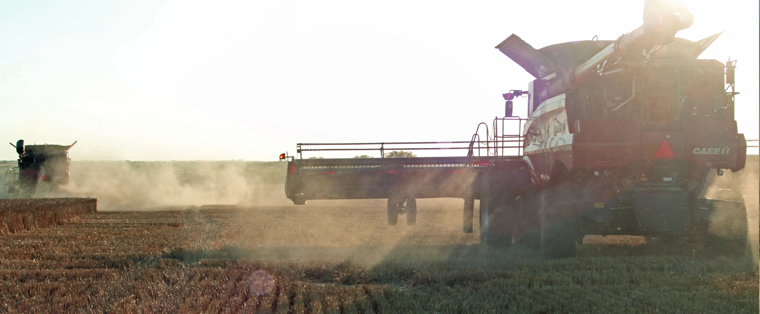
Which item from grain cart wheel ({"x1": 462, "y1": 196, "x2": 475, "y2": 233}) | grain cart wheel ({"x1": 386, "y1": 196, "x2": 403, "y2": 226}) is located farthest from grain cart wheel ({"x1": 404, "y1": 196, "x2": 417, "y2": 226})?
grain cart wheel ({"x1": 462, "y1": 196, "x2": 475, "y2": 233})

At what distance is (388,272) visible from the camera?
23.3ft

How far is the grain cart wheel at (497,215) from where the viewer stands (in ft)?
31.3

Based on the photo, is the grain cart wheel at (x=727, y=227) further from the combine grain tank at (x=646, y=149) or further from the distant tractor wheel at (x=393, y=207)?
the distant tractor wheel at (x=393, y=207)

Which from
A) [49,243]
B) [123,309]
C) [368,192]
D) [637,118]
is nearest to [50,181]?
[49,243]

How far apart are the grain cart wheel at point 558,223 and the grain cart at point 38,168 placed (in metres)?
27.4

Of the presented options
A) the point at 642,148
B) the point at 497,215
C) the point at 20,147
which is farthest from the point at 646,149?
the point at 20,147

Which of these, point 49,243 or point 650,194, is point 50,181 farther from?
point 650,194

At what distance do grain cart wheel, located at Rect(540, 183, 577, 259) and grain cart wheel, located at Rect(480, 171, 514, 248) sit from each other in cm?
134

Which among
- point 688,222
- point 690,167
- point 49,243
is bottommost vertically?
point 49,243

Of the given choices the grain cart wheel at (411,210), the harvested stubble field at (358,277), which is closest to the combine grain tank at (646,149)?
the harvested stubble field at (358,277)

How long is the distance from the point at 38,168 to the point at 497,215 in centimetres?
2671

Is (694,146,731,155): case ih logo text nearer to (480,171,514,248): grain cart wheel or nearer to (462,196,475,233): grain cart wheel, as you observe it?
(480,171,514,248): grain cart wheel

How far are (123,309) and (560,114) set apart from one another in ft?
Result: 23.1

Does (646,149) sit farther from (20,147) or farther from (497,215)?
(20,147)
